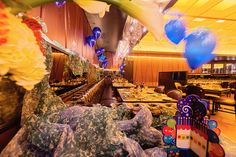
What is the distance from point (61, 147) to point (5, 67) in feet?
1.09

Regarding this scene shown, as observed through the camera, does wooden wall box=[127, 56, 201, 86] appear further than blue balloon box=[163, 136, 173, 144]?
Yes

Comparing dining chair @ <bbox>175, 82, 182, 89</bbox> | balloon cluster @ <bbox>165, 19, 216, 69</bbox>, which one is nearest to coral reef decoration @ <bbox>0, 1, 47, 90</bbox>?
balloon cluster @ <bbox>165, 19, 216, 69</bbox>

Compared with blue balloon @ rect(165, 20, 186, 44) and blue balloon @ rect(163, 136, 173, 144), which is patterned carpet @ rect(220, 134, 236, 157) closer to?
blue balloon @ rect(163, 136, 173, 144)

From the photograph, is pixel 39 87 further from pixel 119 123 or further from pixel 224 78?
pixel 224 78

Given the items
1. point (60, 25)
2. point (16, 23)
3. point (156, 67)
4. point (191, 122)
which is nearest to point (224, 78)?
point (156, 67)

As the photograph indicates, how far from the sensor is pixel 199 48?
0.94 meters

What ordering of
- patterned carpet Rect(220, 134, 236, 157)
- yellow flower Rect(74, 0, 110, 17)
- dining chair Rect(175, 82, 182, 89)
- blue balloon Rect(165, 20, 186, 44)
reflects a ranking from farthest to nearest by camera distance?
dining chair Rect(175, 82, 182, 89) → blue balloon Rect(165, 20, 186, 44) → patterned carpet Rect(220, 134, 236, 157) → yellow flower Rect(74, 0, 110, 17)

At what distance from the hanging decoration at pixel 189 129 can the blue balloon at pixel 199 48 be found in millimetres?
225

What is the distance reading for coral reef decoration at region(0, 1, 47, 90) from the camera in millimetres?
388

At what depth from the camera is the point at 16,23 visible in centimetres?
43

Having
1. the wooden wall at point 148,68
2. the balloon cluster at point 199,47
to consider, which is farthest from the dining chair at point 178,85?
the balloon cluster at point 199,47

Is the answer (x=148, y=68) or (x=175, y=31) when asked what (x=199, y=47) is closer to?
(x=175, y=31)

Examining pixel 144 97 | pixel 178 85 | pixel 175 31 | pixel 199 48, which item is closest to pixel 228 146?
pixel 199 48

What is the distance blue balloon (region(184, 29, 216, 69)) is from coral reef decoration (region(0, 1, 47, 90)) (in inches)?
26.9
